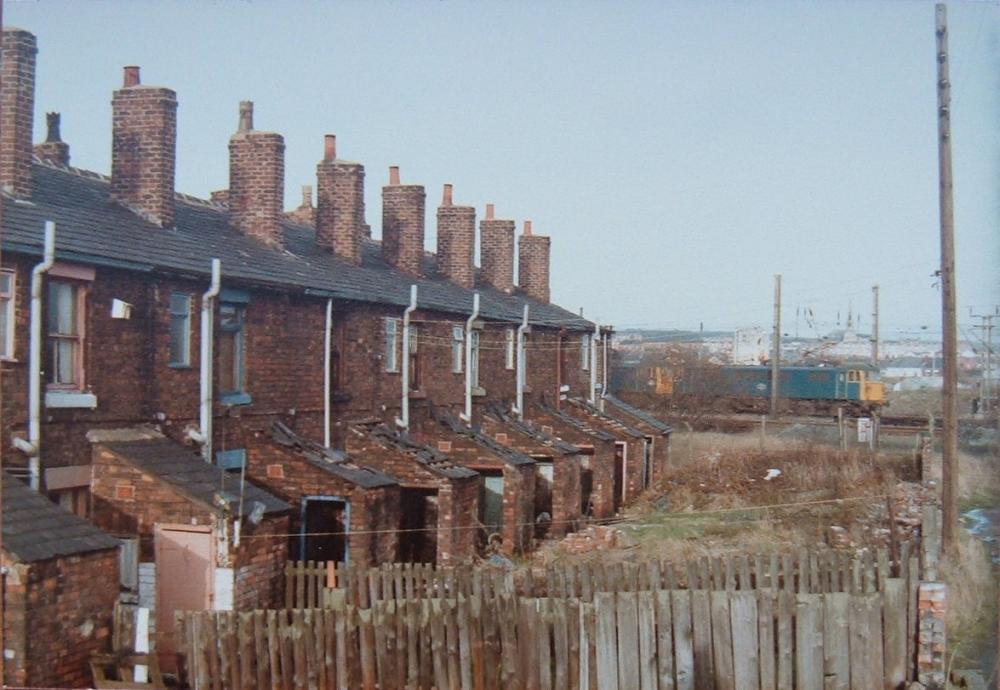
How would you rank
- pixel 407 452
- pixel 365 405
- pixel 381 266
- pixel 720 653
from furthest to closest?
pixel 381 266, pixel 365 405, pixel 407 452, pixel 720 653

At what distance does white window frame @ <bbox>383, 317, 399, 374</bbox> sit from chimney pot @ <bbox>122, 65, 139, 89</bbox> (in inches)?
246

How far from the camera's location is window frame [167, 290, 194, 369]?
14.3 m

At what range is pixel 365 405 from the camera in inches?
763

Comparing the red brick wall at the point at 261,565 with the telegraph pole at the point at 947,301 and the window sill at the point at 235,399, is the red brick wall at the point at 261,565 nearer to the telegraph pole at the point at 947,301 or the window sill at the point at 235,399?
the window sill at the point at 235,399

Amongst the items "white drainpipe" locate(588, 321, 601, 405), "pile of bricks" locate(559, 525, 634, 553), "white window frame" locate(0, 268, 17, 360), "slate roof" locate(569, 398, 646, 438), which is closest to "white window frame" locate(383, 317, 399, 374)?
"pile of bricks" locate(559, 525, 634, 553)

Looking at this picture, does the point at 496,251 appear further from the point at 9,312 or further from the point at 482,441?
the point at 9,312

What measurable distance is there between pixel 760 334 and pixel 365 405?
264 ft

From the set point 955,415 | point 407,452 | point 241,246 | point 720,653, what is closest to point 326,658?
point 720,653

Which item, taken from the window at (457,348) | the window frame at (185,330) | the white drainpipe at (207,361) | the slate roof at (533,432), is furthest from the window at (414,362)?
the window frame at (185,330)

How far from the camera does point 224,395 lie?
1534cm

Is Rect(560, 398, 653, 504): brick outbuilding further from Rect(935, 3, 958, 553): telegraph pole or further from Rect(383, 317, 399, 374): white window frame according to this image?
Rect(935, 3, 958, 553): telegraph pole

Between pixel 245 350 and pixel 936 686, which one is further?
pixel 245 350

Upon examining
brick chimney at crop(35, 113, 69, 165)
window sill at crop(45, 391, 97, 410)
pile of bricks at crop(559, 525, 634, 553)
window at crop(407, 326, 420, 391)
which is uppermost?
brick chimney at crop(35, 113, 69, 165)

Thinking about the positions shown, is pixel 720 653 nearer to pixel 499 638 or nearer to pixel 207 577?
pixel 499 638
